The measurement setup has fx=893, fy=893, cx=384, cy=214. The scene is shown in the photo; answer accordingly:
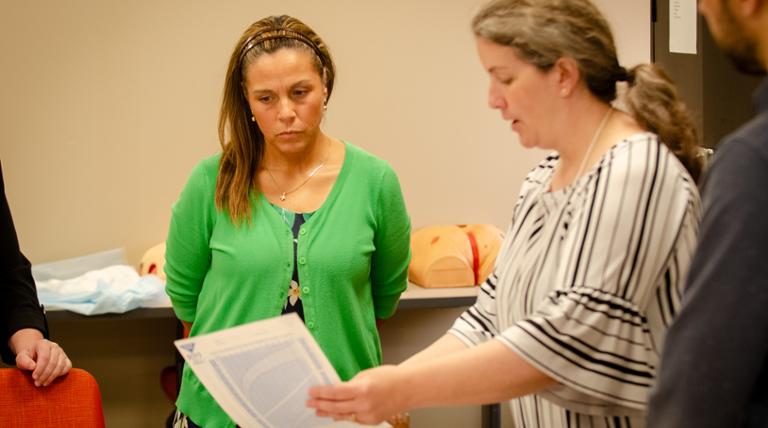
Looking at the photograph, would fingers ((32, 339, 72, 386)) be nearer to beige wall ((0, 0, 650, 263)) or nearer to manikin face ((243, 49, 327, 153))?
manikin face ((243, 49, 327, 153))

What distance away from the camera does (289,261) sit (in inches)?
78.9

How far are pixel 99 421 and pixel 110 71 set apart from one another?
6.27ft

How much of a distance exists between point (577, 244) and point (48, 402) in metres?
1.28

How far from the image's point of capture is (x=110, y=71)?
3.53m

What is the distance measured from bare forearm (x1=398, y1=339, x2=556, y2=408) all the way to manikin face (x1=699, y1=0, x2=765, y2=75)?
20.3 inches

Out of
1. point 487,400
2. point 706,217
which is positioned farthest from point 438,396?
point 706,217

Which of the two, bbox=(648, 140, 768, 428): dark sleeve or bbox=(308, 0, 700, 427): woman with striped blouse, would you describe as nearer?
bbox=(648, 140, 768, 428): dark sleeve

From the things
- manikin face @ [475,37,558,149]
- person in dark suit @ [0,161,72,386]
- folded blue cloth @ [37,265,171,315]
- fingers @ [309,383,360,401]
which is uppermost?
manikin face @ [475,37,558,149]

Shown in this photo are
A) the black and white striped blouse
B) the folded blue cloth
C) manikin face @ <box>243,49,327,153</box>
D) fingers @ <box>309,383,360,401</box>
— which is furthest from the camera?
the folded blue cloth

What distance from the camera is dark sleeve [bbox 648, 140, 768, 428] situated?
85cm

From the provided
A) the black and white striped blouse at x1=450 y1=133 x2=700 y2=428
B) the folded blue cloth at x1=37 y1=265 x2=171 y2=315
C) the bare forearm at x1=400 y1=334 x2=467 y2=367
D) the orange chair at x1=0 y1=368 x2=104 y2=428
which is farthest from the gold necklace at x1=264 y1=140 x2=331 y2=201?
the folded blue cloth at x1=37 y1=265 x2=171 y2=315

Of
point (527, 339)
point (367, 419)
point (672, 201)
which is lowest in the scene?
point (367, 419)

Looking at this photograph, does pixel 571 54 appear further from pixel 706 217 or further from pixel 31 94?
pixel 31 94

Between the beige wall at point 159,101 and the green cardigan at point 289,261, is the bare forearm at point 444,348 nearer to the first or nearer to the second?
the green cardigan at point 289,261
